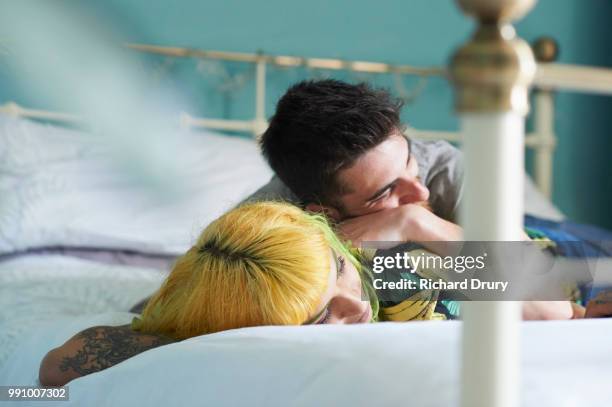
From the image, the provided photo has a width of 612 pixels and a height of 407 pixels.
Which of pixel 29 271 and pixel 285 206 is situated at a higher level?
pixel 285 206

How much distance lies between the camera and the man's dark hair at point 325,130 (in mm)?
1274

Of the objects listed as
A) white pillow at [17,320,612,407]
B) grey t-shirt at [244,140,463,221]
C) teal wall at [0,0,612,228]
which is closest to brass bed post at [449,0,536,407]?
white pillow at [17,320,612,407]

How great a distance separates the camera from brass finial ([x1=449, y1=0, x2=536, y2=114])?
1.50 ft

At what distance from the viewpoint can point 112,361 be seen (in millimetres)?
970

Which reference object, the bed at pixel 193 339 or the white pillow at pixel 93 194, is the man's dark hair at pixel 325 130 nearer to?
the bed at pixel 193 339

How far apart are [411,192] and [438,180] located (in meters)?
0.26

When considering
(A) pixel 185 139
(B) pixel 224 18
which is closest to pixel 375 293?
(A) pixel 185 139

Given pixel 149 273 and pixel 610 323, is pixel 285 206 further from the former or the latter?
pixel 149 273

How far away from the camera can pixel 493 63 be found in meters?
0.46

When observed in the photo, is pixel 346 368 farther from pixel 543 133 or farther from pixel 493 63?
pixel 543 133

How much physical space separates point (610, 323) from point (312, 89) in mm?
690

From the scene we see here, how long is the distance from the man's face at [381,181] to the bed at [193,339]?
0.86 ft

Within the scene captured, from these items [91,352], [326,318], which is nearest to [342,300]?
[326,318]

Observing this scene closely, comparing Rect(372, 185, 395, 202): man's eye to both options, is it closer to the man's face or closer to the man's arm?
the man's face
